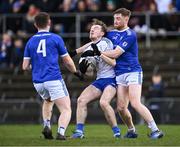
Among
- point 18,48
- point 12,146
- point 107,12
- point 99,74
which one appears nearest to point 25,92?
point 18,48

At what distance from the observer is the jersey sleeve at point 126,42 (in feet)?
55.6

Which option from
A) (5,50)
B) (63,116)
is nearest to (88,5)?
(5,50)

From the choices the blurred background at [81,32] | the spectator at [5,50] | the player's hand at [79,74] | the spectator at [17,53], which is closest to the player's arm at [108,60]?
the player's hand at [79,74]

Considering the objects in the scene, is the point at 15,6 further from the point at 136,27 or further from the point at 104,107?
the point at 104,107

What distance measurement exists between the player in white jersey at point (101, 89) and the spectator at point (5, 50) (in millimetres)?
12821

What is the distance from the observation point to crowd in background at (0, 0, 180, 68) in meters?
29.8

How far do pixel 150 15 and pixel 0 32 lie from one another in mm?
5400

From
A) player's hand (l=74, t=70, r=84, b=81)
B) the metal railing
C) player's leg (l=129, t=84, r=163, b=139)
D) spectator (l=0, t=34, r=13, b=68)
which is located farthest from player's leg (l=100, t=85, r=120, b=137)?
spectator (l=0, t=34, r=13, b=68)

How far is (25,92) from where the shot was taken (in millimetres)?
29281

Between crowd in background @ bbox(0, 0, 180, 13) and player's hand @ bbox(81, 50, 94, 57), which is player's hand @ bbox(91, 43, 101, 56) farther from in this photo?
crowd in background @ bbox(0, 0, 180, 13)

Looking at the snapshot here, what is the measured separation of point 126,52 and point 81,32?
1350 centimetres

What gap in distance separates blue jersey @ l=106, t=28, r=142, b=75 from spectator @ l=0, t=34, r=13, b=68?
13.1 metres

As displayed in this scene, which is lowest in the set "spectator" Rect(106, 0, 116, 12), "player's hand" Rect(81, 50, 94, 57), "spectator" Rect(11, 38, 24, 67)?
"spectator" Rect(11, 38, 24, 67)

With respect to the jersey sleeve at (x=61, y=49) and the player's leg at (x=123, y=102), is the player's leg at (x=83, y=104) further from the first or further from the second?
the jersey sleeve at (x=61, y=49)
